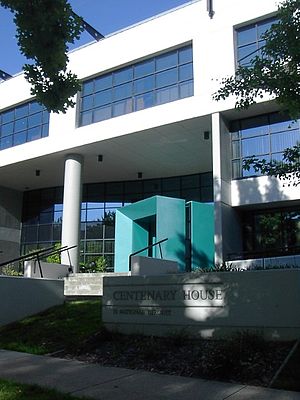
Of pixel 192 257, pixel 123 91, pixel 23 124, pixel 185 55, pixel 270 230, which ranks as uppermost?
pixel 185 55

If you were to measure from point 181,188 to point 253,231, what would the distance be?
8270 mm

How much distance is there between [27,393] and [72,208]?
18.5m

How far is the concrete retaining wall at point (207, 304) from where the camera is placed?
809 cm

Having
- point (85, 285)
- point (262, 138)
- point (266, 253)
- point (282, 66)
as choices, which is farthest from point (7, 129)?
point (282, 66)

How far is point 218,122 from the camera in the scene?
784 inches

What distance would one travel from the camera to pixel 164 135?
22.3 meters

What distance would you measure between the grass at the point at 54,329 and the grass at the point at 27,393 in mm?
3147

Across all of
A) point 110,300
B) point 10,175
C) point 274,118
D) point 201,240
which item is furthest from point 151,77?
point 110,300

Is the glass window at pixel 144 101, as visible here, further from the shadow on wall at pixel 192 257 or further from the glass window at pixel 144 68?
the shadow on wall at pixel 192 257

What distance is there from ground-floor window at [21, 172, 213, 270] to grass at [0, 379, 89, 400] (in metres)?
21.3

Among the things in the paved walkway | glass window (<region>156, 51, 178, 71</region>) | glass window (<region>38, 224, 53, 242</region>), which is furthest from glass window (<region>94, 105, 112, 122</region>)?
the paved walkway

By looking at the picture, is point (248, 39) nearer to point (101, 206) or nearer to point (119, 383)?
point (101, 206)

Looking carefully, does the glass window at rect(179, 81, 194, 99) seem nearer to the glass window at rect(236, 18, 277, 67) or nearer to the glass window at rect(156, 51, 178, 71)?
the glass window at rect(156, 51, 178, 71)

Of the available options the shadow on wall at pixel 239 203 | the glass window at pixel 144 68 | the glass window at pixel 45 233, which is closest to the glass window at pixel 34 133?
the glass window at pixel 144 68
